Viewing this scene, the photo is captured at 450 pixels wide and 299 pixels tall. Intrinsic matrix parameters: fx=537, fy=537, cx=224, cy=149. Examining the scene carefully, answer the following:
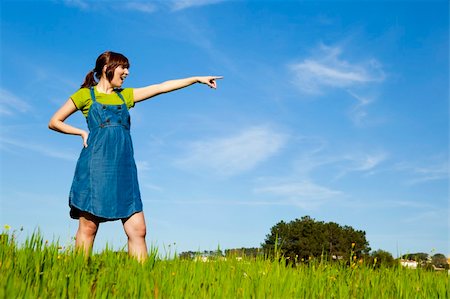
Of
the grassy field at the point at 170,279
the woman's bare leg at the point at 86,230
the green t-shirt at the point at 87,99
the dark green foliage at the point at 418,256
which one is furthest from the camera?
the dark green foliage at the point at 418,256

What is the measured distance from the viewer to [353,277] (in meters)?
5.93

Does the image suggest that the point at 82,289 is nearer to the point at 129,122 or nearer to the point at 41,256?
the point at 41,256

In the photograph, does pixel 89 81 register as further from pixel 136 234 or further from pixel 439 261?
pixel 439 261

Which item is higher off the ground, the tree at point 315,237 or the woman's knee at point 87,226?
the tree at point 315,237

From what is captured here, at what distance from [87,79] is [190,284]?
8.73ft

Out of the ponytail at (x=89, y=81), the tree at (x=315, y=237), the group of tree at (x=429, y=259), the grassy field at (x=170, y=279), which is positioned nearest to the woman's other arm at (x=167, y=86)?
the ponytail at (x=89, y=81)

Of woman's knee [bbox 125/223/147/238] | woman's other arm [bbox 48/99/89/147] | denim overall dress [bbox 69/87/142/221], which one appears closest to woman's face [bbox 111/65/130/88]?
denim overall dress [bbox 69/87/142/221]

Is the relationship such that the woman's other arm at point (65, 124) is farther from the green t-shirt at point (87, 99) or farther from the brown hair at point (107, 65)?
the brown hair at point (107, 65)

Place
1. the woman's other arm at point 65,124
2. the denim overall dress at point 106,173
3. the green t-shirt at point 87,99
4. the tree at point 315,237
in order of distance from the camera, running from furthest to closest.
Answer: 1. the tree at point 315,237
2. the green t-shirt at point 87,99
3. the woman's other arm at point 65,124
4. the denim overall dress at point 106,173

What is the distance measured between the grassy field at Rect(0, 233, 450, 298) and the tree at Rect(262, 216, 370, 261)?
51120mm

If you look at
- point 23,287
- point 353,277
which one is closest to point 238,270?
point 353,277

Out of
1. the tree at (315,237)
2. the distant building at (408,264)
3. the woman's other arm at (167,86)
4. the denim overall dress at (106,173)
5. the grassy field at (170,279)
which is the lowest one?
the grassy field at (170,279)

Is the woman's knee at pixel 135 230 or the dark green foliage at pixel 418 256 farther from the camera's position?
the dark green foliage at pixel 418 256

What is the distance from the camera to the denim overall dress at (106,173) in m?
5.39
